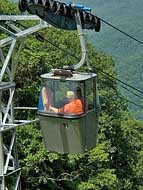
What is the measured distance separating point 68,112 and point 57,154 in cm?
837

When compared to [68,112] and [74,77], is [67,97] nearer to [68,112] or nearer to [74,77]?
[68,112]

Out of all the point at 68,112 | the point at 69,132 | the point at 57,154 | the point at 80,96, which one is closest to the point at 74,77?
the point at 80,96

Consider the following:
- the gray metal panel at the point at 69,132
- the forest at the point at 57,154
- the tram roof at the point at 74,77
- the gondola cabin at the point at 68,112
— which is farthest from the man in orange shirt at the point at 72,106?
the forest at the point at 57,154

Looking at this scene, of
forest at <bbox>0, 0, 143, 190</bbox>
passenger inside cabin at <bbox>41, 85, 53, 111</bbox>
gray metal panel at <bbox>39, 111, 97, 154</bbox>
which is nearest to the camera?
gray metal panel at <bbox>39, 111, 97, 154</bbox>

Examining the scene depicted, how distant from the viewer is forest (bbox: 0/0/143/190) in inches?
618

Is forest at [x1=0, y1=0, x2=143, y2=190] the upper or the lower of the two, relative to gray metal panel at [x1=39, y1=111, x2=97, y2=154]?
lower

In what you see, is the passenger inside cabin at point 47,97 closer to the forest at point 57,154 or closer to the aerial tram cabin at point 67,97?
the aerial tram cabin at point 67,97

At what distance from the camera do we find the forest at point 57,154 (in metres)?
15.7

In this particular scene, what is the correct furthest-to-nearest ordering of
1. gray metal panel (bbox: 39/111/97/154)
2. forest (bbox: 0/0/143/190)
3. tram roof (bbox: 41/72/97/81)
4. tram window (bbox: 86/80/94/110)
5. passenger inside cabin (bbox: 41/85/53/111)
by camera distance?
forest (bbox: 0/0/143/190)
passenger inside cabin (bbox: 41/85/53/111)
tram window (bbox: 86/80/94/110)
gray metal panel (bbox: 39/111/97/154)
tram roof (bbox: 41/72/97/81)

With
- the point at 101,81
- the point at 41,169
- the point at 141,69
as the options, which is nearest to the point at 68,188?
the point at 41,169

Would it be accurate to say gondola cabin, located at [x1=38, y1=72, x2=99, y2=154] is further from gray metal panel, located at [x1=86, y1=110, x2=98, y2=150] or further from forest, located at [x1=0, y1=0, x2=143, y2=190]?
forest, located at [x1=0, y1=0, x2=143, y2=190]

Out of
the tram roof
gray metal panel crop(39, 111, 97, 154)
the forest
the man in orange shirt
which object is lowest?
the forest

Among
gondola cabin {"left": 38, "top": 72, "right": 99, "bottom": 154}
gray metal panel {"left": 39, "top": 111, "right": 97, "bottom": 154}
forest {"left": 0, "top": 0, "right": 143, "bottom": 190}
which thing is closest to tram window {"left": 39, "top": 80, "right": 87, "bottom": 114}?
gondola cabin {"left": 38, "top": 72, "right": 99, "bottom": 154}

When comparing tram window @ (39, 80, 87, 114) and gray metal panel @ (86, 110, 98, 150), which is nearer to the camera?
tram window @ (39, 80, 87, 114)
